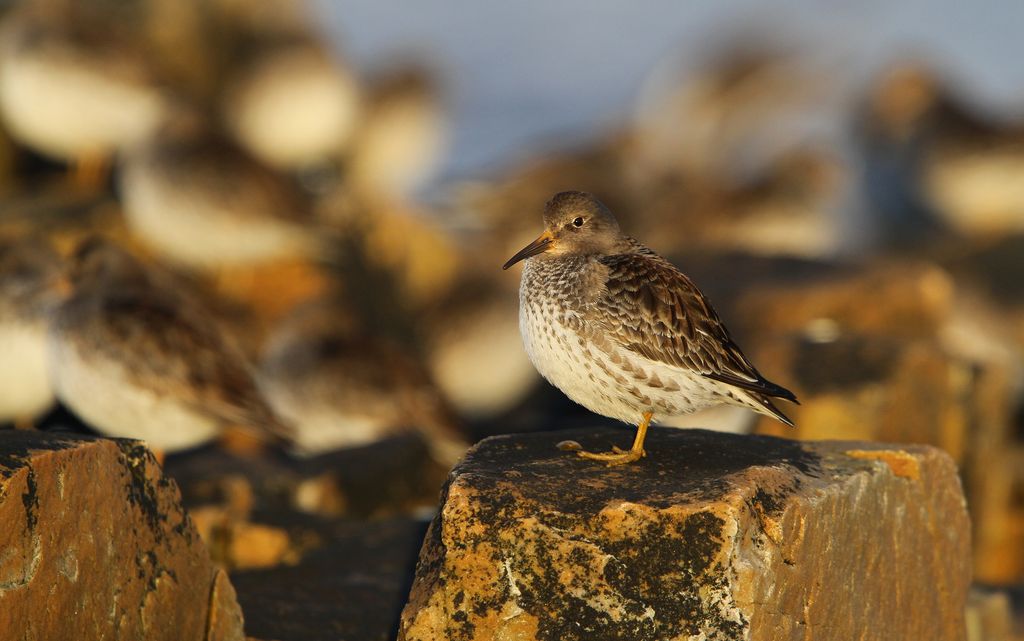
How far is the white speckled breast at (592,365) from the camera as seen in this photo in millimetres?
7914

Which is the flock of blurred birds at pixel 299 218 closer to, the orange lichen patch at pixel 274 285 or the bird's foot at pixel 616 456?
the orange lichen patch at pixel 274 285

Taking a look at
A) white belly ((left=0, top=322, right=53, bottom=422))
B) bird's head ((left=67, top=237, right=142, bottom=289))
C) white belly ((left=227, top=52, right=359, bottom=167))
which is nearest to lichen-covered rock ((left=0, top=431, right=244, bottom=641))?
bird's head ((left=67, top=237, right=142, bottom=289))

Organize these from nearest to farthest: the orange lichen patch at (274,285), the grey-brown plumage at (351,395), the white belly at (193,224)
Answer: the grey-brown plumage at (351,395), the white belly at (193,224), the orange lichen patch at (274,285)

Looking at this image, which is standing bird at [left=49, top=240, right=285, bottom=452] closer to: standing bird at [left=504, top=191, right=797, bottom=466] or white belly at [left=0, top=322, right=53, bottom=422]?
white belly at [left=0, top=322, right=53, bottom=422]

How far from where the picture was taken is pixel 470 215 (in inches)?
1217

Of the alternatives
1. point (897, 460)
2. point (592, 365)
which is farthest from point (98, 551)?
point (897, 460)

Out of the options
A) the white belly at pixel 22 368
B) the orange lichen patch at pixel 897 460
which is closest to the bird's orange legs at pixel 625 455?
the orange lichen patch at pixel 897 460

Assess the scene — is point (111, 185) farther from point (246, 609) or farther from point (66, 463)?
point (66, 463)

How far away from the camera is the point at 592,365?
26.0ft

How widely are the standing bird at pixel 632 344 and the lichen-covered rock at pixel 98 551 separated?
85.7 inches

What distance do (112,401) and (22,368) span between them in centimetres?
156

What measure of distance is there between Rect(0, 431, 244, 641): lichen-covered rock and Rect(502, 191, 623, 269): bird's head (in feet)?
8.81

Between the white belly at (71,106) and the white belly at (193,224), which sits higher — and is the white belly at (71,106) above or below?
above

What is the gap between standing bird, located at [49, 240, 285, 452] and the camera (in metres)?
10.8
